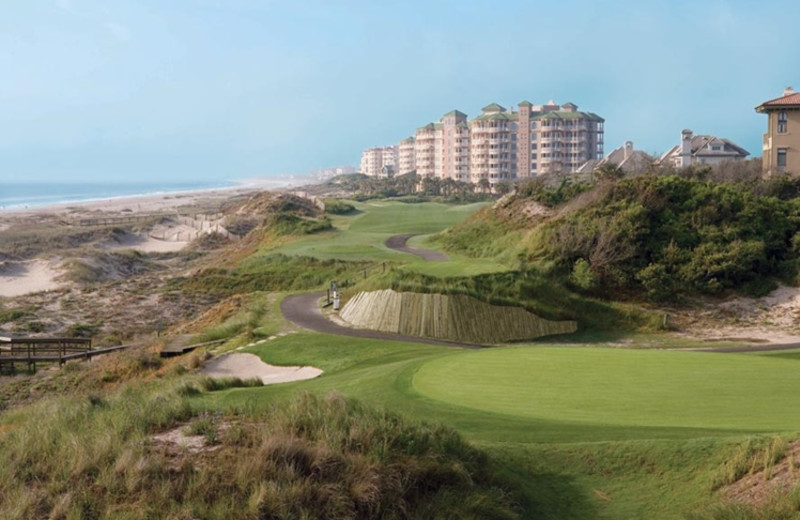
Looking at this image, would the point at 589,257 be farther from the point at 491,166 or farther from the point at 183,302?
the point at 491,166

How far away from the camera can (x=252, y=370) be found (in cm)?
1936

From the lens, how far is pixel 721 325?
1129 inches

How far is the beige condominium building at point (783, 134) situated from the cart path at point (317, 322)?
110ft

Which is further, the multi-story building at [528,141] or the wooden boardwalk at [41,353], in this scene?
the multi-story building at [528,141]

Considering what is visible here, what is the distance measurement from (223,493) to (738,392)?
321 inches

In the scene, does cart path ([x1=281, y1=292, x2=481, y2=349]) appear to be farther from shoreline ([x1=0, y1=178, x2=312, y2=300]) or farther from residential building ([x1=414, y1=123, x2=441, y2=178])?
residential building ([x1=414, y1=123, x2=441, y2=178])

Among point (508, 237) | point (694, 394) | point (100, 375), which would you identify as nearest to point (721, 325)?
point (508, 237)

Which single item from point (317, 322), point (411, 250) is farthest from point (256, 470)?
point (411, 250)

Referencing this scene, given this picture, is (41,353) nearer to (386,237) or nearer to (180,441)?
(180,441)

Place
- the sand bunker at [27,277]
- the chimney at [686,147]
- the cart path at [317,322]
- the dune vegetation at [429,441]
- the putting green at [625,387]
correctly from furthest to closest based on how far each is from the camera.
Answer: the chimney at [686,147] < the sand bunker at [27,277] < the cart path at [317,322] < the putting green at [625,387] < the dune vegetation at [429,441]

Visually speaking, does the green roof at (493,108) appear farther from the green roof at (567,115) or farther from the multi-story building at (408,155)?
the multi-story building at (408,155)

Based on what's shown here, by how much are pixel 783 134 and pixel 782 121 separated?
87cm

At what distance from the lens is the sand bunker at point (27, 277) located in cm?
4584

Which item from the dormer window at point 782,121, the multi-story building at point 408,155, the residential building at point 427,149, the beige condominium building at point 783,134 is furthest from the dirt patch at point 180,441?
the multi-story building at point 408,155
